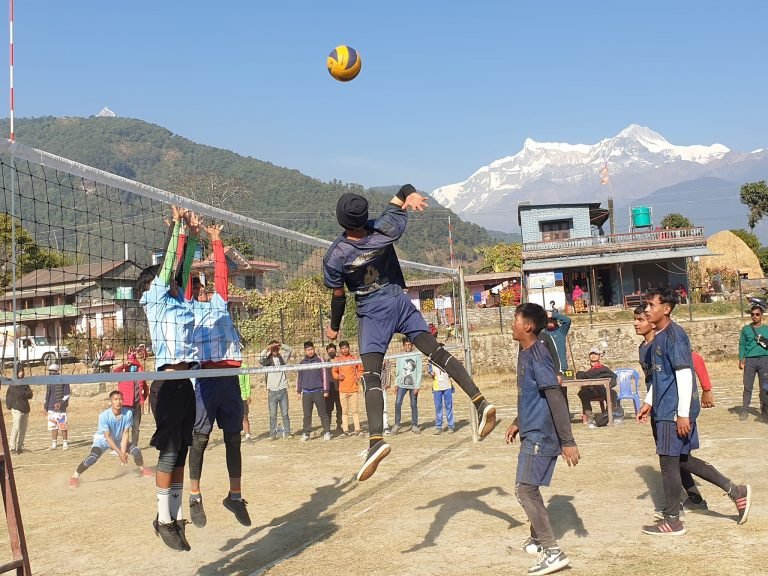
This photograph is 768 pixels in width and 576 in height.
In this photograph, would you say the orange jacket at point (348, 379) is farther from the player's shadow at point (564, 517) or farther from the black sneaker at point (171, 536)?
the black sneaker at point (171, 536)

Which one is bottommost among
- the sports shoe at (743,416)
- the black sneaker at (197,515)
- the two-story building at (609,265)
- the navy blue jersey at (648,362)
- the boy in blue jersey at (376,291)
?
the sports shoe at (743,416)

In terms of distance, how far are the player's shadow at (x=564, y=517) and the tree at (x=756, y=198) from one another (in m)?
51.1

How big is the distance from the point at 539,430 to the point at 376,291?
166 centimetres

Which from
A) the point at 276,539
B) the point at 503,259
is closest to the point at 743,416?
the point at 276,539

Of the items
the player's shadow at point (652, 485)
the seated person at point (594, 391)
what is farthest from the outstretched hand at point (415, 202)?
the seated person at point (594, 391)

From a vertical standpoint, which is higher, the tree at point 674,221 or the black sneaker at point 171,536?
the tree at point 674,221

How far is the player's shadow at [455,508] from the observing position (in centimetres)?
677

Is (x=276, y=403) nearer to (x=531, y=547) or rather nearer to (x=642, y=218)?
(x=531, y=547)

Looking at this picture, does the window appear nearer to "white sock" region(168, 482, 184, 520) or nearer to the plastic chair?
the plastic chair

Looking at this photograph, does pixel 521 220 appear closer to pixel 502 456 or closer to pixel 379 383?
pixel 502 456

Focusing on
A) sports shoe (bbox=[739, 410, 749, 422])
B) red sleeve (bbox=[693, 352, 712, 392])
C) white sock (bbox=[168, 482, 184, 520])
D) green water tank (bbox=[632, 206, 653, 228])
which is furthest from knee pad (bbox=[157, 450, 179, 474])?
green water tank (bbox=[632, 206, 653, 228])

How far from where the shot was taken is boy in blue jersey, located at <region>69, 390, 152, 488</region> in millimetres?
11328

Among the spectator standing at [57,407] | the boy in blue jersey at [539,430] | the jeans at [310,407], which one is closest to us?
the boy in blue jersey at [539,430]

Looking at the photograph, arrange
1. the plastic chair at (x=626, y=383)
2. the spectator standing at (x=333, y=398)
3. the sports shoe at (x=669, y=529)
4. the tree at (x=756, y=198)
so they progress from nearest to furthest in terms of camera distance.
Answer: the sports shoe at (x=669, y=529), the plastic chair at (x=626, y=383), the spectator standing at (x=333, y=398), the tree at (x=756, y=198)
